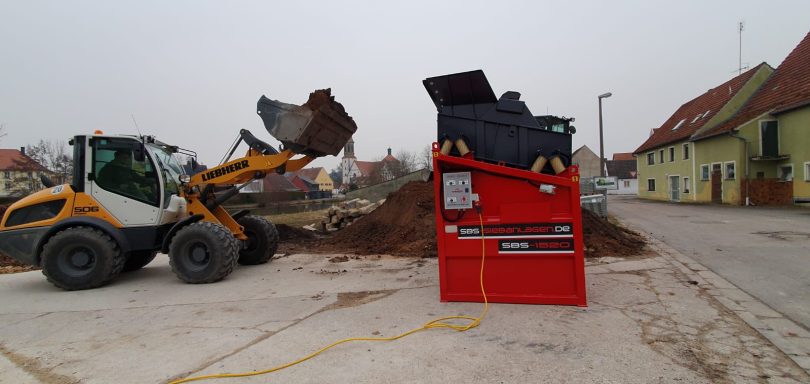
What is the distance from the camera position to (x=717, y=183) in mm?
26766

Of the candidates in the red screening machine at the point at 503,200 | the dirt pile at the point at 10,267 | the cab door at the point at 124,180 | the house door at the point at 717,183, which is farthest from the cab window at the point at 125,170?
the house door at the point at 717,183

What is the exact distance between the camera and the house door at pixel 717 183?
26.4 metres

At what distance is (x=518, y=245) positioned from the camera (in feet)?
16.8

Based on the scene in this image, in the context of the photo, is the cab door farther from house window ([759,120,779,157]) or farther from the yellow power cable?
house window ([759,120,779,157])

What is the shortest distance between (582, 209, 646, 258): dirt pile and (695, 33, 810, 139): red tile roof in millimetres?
18415

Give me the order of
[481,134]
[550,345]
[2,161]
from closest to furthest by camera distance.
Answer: [550,345], [481,134], [2,161]

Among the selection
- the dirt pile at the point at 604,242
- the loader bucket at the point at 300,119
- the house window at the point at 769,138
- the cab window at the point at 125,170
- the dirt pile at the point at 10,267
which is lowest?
the dirt pile at the point at 10,267

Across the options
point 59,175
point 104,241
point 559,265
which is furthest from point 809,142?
point 59,175

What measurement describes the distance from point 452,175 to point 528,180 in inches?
34.9

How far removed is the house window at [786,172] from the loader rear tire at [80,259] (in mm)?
28318

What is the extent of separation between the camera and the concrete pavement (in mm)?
3416

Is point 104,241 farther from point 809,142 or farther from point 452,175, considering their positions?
point 809,142

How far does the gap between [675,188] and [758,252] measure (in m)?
27.7

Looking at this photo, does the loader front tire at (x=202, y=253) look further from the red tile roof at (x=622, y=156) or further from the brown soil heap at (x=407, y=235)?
the red tile roof at (x=622, y=156)
